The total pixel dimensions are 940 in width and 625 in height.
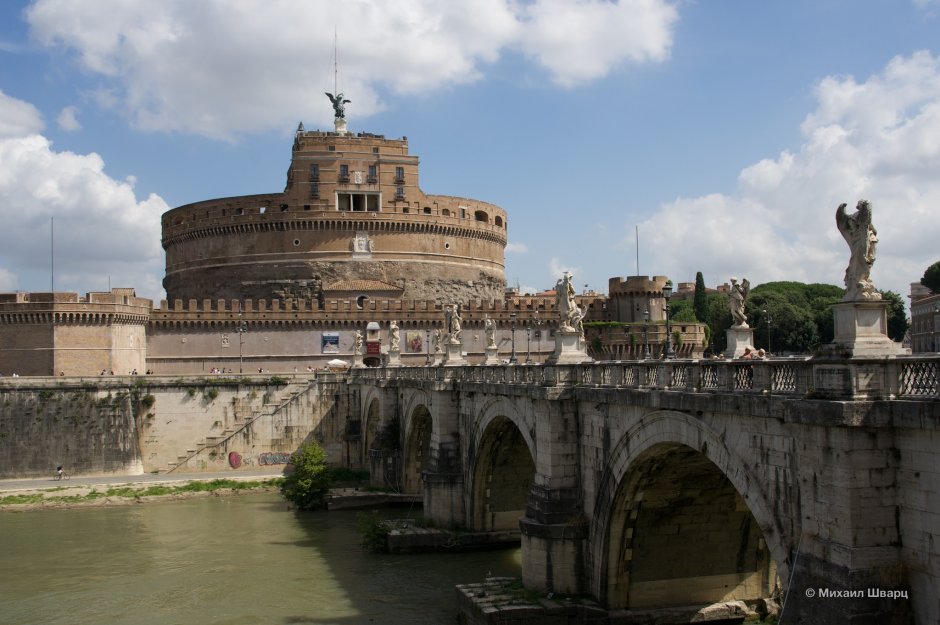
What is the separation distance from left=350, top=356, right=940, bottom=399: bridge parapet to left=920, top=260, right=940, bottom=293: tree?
40.0 metres

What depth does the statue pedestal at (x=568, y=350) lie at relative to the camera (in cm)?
2145

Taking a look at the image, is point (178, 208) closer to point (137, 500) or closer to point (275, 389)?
point (275, 389)

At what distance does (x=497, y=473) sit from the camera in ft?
95.5

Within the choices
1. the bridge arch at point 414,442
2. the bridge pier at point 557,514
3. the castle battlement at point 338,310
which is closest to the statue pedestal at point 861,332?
the bridge pier at point 557,514

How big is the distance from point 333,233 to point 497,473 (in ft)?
156

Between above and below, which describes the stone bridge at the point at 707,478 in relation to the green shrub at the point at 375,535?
above

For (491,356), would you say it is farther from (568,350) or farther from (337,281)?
(337,281)

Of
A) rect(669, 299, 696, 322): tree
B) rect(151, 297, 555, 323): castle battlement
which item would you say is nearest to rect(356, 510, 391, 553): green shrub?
rect(151, 297, 555, 323): castle battlement

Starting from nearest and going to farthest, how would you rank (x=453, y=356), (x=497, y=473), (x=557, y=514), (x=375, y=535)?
(x=557, y=514)
(x=497, y=473)
(x=375, y=535)
(x=453, y=356)

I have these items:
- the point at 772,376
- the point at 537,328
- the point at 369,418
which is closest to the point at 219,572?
the point at 369,418

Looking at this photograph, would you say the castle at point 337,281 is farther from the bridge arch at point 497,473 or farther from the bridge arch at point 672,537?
the bridge arch at point 672,537

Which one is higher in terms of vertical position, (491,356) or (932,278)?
(932,278)

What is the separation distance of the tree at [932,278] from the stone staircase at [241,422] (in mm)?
35054

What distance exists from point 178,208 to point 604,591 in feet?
226
